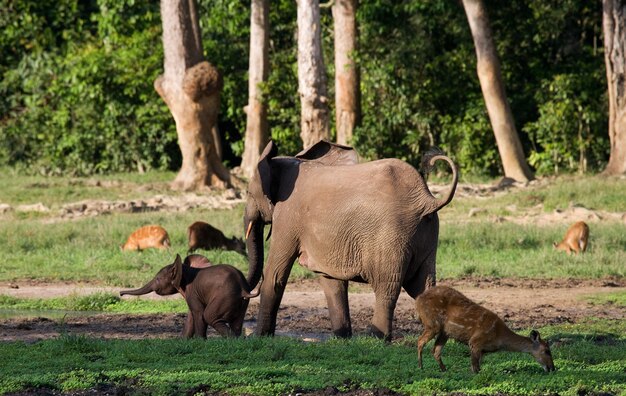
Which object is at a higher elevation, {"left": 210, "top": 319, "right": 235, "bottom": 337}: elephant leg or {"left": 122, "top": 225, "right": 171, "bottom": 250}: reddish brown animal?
{"left": 122, "top": 225, "right": 171, "bottom": 250}: reddish brown animal

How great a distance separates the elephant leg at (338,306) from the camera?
10.7 meters

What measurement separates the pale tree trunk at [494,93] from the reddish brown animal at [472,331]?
16.8 meters

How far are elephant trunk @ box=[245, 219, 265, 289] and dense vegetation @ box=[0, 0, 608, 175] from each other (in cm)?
1635

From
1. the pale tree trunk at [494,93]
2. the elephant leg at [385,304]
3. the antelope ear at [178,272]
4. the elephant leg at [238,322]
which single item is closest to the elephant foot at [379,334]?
the elephant leg at [385,304]

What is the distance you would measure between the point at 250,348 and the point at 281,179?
2.03 metres

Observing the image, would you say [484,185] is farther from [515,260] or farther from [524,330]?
[524,330]

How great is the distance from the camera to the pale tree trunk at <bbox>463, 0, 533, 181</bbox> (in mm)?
25000

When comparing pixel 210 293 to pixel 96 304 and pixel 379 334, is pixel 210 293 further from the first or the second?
pixel 96 304

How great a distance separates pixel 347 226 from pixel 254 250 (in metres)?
1.37

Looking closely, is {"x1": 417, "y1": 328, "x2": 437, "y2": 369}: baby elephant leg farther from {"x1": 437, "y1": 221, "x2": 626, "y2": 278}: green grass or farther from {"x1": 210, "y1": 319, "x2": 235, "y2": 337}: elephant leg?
{"x1": 437, "y1": 221, "x2": 626, "y2": 278}: green grass

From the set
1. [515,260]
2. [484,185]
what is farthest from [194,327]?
[484,185]

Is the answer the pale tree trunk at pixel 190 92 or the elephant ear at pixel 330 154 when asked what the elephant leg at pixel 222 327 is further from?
the pale tree trunk at pixel 190 92

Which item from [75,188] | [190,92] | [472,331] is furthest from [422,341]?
[75,188]

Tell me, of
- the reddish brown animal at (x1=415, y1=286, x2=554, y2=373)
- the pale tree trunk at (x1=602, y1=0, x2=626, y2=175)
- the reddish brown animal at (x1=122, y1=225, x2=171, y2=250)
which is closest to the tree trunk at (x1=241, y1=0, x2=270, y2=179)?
the pale tree trunk at (x1=602, y1=0, x2=626, y2=175)
